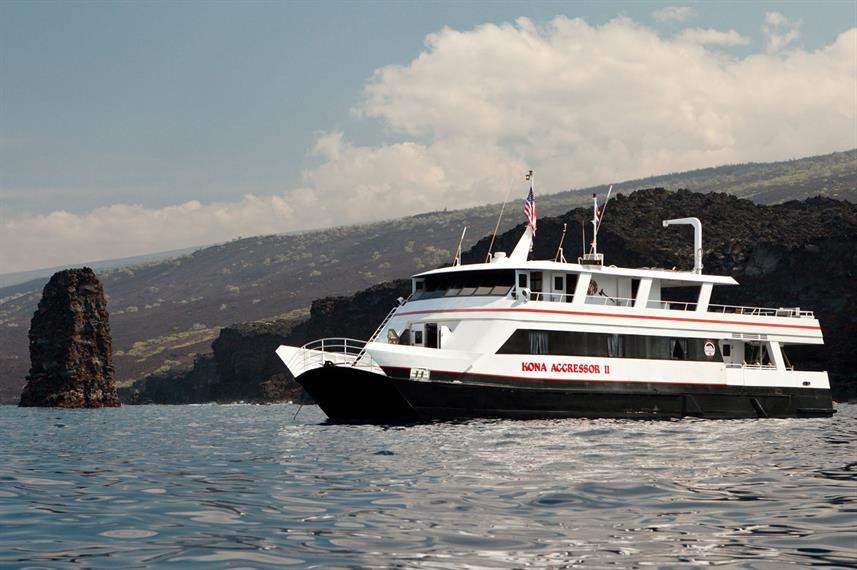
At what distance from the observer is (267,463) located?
18.7m

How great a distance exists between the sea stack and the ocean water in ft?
248

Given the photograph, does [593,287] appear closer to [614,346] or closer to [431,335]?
[614,346]

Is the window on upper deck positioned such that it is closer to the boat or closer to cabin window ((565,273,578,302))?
the boat

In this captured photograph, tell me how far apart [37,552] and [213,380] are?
149 m

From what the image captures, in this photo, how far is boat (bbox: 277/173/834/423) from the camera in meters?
30.5

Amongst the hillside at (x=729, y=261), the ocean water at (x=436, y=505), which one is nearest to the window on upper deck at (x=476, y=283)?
the ocean water at (x=436, y=505)

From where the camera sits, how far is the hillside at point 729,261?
83438mm

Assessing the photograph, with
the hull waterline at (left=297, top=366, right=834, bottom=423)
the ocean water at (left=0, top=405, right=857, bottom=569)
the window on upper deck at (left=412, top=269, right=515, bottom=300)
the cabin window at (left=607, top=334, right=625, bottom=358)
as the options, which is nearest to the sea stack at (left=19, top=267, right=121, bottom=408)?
the window on upper deck at (left=412, top=269, right=515, bottom=300)

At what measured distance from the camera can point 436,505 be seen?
12891 mm

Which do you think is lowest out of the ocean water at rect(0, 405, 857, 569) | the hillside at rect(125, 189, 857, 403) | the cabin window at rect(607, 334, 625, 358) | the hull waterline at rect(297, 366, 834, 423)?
the ocean water at rect(0, 405, 857, 569)

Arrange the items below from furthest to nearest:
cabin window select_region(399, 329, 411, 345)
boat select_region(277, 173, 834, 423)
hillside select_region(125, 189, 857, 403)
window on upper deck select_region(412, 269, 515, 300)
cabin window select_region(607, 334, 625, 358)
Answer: hillside select_region(125, 189, 857, 403) → cabin window select_region(399, 329, 411, 345) → cabin window select_region(607, 334, 625, 358) → window on upper deck select_region(412, 269, 515, 300) → boat select_region(277, 173, 834, 423)

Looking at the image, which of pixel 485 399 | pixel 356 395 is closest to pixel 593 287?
pixel 485 399

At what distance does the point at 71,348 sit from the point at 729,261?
6765 centimetres

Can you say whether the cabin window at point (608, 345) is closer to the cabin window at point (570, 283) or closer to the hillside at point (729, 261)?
the cabin window at point (570, 283)
